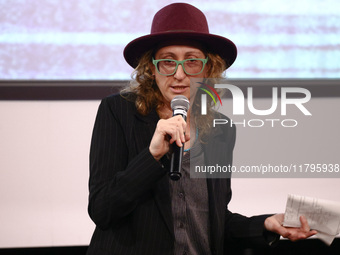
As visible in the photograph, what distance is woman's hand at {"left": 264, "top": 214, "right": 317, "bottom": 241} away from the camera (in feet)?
4.82

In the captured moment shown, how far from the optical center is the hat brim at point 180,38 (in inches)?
62.1

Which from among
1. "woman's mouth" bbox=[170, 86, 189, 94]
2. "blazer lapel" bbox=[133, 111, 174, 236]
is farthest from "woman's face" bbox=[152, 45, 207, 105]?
"blazer lapel" bbox=[133, 111, 174, 236]

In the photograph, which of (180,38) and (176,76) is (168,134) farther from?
(180,38)

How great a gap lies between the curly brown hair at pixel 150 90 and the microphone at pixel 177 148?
234mm

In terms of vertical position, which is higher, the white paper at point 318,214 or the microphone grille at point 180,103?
the microphone grille at point 180,103

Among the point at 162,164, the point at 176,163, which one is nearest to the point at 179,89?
the point at 162,164

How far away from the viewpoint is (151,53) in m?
1.69

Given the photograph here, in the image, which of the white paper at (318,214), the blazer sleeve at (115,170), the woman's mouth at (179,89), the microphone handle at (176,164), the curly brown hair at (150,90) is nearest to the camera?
the microphone handle at (176,164)

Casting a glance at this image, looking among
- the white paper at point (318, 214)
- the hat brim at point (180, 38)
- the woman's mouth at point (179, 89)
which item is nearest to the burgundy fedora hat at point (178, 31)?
the hat brim at point (180, 38)

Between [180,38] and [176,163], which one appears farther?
[180,38]

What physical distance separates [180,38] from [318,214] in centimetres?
77

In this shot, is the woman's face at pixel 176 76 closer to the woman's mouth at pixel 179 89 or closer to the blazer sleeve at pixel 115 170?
the woman's mouth at pixel 179 89

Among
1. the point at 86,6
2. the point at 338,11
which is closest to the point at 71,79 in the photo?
the point at 86,6

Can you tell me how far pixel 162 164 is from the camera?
1.44 meters
